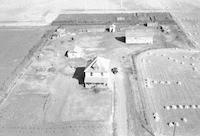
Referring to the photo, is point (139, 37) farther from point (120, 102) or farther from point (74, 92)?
point (120, 102)

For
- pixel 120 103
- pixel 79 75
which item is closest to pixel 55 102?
pixel 79 75

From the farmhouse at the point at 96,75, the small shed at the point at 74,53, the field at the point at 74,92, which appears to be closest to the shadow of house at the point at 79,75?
the field at the point at 74,92

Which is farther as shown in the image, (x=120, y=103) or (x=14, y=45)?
(x=14, y=45)

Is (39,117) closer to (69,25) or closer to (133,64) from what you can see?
(133,64)

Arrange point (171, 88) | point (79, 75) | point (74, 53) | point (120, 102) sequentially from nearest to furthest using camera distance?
point (120, 102)
point (171, 88)
point (79, 75)
point (74, 53)

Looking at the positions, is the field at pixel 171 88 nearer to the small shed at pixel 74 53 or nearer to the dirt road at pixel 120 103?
the dirt road at pixel 120 103

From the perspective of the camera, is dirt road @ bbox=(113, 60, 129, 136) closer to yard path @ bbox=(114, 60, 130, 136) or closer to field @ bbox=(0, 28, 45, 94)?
yard path @ bbox=(114, 60, 130, 136)

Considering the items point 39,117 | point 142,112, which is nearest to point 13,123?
point 39,117
